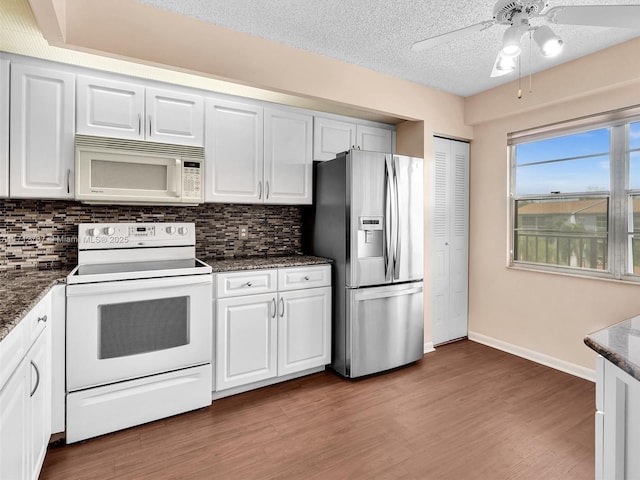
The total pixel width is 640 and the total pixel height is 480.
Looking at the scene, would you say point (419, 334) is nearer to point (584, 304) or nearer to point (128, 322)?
point (584, 304)

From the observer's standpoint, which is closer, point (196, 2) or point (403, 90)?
point (196, 2)

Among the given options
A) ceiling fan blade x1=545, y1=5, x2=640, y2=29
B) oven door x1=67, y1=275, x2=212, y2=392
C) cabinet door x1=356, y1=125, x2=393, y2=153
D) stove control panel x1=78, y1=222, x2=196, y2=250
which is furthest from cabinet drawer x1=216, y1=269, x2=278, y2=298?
ceiling fan blade x1=545, y1=5, x2=640, y2=29

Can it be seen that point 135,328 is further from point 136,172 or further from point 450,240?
point 450,240

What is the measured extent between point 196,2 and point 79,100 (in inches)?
38.1

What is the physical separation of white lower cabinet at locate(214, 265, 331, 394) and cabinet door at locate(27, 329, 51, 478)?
37.5 inches

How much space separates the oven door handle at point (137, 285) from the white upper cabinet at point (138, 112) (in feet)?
3.30

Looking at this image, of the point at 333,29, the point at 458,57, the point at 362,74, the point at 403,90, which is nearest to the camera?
the point at 333,29

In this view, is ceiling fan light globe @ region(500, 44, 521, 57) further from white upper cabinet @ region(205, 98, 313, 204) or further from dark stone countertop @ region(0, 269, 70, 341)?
dark stone countertop @ region(0, 269, 70, 341)

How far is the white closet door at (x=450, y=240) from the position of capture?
3.70 metres

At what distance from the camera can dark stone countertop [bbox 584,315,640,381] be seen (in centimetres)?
95

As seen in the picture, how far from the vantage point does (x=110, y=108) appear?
238 centimetres

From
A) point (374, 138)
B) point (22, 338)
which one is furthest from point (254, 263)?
point (374, 138)

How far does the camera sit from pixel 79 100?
7.50 feet

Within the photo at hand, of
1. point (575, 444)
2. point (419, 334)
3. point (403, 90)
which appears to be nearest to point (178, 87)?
point (403, 90)
